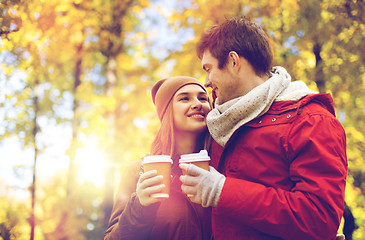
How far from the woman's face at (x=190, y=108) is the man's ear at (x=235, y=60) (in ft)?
2.08

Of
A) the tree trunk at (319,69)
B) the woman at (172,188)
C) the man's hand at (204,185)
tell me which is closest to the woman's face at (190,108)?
the woman at (172,188)

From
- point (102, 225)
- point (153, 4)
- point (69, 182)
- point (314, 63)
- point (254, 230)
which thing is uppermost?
point (153, 4)

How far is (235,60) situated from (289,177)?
0.89 metres

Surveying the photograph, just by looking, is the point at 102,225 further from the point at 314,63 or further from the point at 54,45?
the point at 314,63

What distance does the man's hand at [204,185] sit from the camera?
1.66m

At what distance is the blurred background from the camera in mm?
4340

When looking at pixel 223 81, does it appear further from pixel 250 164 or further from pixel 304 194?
pixel 304 194

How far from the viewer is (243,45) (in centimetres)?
219

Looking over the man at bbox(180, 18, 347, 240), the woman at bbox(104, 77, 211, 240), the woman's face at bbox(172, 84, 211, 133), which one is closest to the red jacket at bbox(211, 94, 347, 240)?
the man at bbox(180, 18, 347, 240)

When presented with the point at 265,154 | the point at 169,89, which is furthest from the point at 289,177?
the point at 169,89

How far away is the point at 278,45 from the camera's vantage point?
5.39 metres

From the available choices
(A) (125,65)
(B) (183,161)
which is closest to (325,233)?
(B) (183,161)

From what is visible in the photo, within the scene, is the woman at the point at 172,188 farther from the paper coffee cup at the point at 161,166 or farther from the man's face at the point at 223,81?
the man's face at the point at 223,81

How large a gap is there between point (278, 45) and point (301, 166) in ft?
13.9
